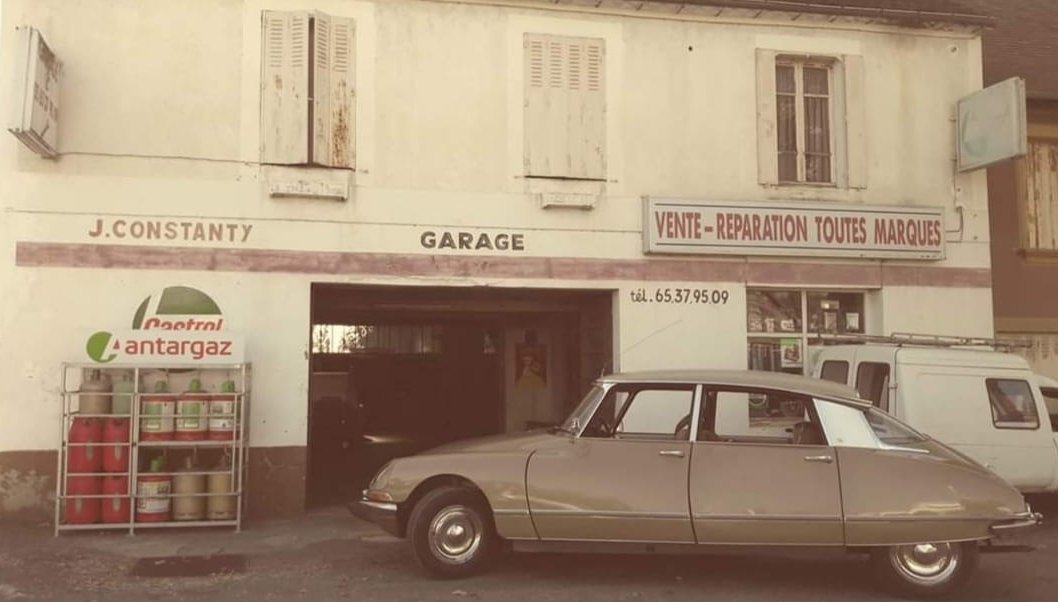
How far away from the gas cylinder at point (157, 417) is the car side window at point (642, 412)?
4.46 metres

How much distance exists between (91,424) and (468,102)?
5330 mm

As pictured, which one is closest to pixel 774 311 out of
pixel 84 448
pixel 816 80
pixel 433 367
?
pixel 816 80

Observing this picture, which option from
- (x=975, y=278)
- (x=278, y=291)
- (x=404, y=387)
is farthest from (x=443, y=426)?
(x=975, y=278)

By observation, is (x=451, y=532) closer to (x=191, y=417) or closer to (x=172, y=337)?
(x=191, y=417)

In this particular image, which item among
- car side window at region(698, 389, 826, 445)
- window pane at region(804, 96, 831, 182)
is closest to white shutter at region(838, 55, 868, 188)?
window pane at region(804, 96, 831, 182)

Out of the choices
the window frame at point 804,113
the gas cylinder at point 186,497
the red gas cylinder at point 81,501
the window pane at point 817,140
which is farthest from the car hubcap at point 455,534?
the window pane at point 817,140

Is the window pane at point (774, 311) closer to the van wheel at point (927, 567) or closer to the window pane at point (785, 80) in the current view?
the window pane at point (785, 80)

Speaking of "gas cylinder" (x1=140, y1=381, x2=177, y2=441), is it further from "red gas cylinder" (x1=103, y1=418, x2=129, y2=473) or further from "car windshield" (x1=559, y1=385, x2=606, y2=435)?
"car windshield" (x1=559, y1=385, x2=606, y2=435)

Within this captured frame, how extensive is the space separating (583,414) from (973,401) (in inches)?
178

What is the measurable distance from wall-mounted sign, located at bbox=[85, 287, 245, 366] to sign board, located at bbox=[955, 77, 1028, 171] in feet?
29.8

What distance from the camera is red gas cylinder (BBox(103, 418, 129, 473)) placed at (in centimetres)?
865

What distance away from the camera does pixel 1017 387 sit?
9102 mm

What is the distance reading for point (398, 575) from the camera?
7090 millimetres

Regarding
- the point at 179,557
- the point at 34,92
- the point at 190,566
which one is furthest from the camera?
the point at 34,92
